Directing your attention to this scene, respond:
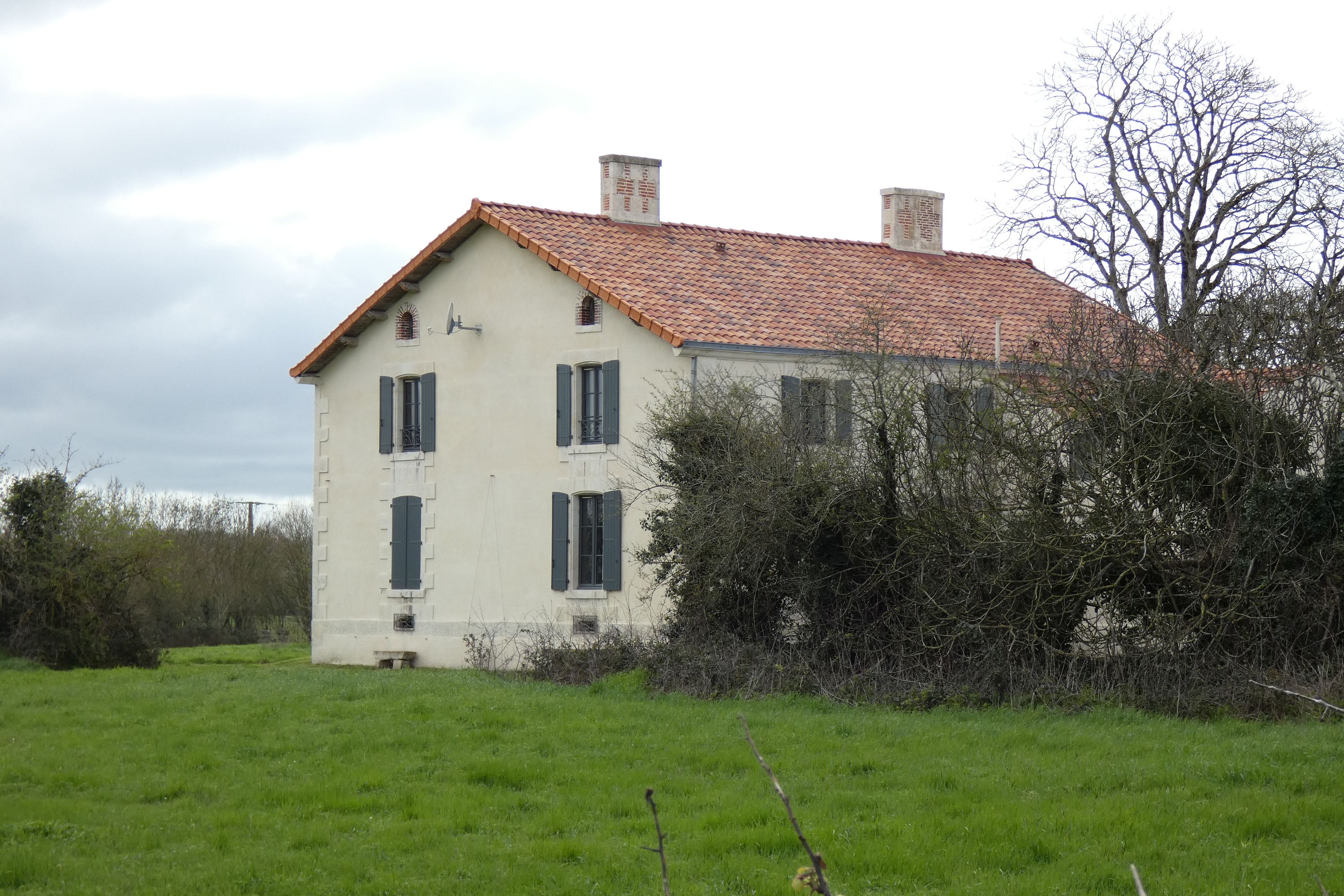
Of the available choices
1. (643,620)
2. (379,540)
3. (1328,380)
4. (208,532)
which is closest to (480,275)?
(379,540)

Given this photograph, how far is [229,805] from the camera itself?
9961mm

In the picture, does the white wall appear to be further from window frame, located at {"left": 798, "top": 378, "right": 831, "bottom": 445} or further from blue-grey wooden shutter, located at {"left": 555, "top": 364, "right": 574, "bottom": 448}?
window frame, located at {"left": 798, "top": 378, "right": 831, "bottom": 445}

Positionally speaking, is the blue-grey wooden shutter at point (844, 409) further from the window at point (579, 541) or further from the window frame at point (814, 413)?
the window at point (579, 541)

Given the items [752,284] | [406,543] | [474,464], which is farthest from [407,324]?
[752,284]

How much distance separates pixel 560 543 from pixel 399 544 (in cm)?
382

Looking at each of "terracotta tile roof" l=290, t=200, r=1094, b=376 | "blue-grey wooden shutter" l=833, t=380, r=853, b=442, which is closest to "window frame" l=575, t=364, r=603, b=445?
"terracotta tile roof" l=290, t=200, r=1094, b=376

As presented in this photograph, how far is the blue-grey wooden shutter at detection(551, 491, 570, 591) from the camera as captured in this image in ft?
69.9

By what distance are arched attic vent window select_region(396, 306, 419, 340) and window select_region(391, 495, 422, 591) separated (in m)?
2.77

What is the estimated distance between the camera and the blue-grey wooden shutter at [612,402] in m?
20.8

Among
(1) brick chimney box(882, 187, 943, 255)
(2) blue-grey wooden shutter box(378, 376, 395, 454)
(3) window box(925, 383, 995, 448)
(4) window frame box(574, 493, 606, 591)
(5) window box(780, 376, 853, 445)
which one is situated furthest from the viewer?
(1) brick chimney box(882, 187, 943, 255)

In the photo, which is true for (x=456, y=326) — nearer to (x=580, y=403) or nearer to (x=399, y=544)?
(x=580, y=403)

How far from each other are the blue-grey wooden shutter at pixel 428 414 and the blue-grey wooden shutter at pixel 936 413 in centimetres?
1108

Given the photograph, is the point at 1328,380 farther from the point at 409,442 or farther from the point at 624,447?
the point at 409,442

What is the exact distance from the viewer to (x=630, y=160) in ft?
79.6
